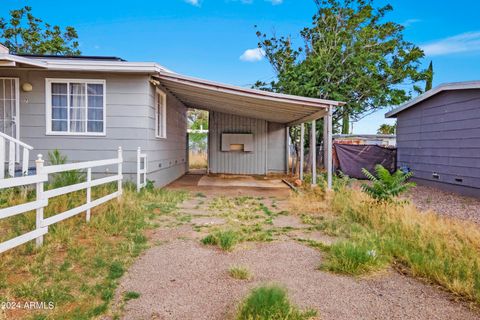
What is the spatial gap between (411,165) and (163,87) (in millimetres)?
8831

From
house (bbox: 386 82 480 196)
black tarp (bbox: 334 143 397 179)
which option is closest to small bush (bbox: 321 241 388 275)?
house (bbox: 386 82 480 196)

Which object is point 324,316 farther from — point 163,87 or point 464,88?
point 464,88

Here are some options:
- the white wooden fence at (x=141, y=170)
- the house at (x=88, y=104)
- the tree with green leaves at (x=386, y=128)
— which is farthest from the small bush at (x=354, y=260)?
the tree with green leaves at (x=386, y=128)

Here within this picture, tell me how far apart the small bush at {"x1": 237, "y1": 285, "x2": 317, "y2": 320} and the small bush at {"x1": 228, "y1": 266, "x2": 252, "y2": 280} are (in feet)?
2.16

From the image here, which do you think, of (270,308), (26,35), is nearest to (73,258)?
(270,308)

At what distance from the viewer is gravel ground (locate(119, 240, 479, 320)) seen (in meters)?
2.62

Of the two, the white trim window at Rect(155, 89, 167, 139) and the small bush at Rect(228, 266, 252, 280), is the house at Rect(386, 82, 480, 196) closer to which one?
the white trim window at Rect(155, 89, 167, 139)

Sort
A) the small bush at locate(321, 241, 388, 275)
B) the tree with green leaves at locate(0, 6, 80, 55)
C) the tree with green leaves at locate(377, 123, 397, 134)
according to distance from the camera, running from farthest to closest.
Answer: the tree with green leaves at locate(377, 123, 397, 134) < the tree with green leaves at locate(0, 6, 80, 55) < the small bush at locate(321, 241, 388, 275)

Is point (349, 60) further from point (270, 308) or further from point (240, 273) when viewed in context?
point (270, 308)

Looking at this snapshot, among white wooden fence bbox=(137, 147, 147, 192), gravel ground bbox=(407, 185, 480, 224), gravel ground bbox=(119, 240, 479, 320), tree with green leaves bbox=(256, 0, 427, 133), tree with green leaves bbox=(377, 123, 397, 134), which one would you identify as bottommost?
gravel ground bbox=(119, 240, 479, 320)

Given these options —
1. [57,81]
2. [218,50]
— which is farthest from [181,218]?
[218,50]

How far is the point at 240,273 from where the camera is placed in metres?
3.25

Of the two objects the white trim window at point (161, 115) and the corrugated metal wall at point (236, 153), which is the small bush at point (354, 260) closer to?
the white trim window at point (161, 115)

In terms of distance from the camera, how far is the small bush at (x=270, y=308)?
2369 mm
